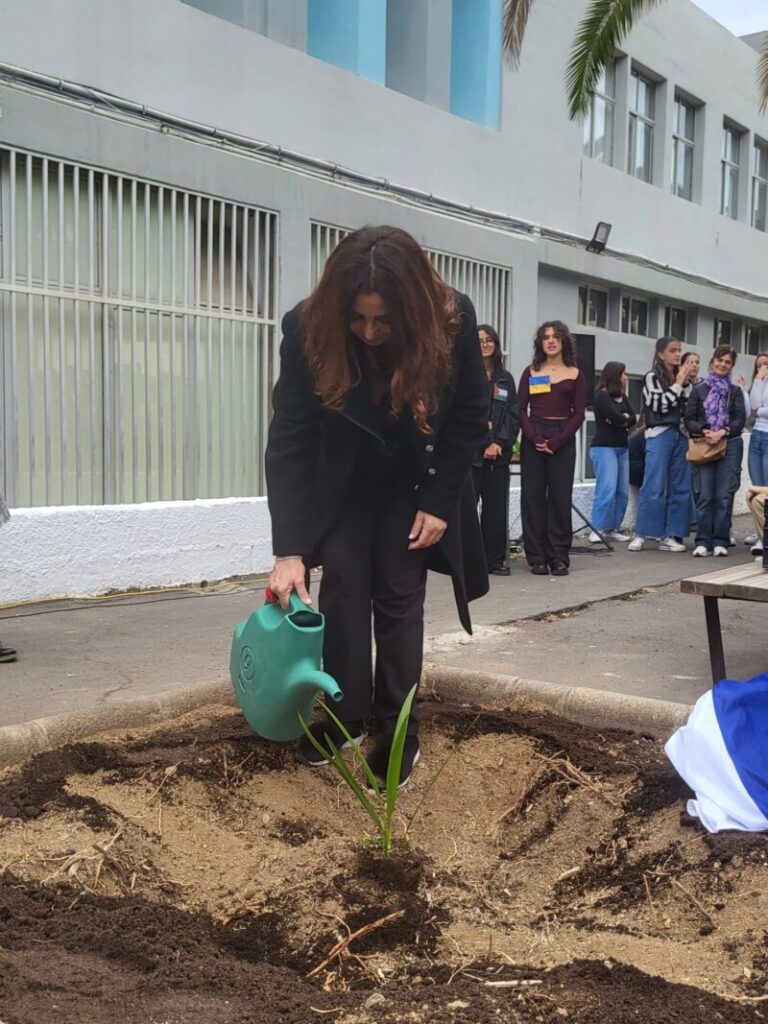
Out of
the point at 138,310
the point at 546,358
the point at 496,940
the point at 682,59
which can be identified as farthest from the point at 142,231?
the point at 682,59

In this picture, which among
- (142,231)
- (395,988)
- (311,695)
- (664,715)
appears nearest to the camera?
(395,988)

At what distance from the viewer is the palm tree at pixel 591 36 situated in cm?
1041

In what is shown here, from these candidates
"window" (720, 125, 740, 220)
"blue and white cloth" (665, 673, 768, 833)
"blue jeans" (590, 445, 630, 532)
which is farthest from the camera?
"window" (720, 125, 740, 220)

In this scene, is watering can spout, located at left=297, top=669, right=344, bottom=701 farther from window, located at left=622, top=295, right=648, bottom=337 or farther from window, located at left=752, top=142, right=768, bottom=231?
window, located at left=752, top=142, right=768, bottom=231

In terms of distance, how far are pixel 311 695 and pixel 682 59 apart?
15.3 metres

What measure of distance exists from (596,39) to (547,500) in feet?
16.6

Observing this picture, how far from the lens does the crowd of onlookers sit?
28.7 feet

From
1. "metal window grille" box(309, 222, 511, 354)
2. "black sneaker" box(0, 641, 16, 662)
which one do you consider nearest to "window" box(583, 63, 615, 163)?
"metal window grille" box(309, 222, 511, 354)

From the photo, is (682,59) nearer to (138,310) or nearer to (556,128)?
(556,128)

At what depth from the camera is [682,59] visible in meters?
16.0

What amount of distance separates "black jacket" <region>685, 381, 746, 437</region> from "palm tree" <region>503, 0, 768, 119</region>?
322 cm

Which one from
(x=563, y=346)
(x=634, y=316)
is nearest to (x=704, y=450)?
(x=563, y=346)

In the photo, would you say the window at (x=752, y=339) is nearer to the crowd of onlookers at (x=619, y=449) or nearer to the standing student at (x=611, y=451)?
the crowd of onlookers at (x=619, y=449)

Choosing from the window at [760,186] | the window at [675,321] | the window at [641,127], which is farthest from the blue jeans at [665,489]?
the window at [760,186]
